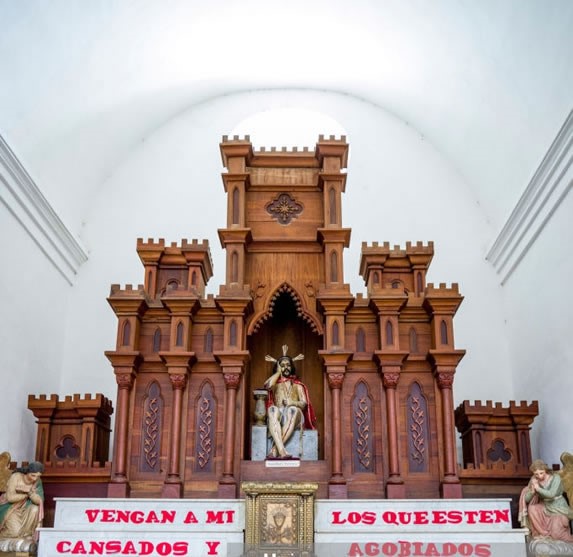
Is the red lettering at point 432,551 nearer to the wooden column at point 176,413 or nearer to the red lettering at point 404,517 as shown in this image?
the red lettering at point 404,517

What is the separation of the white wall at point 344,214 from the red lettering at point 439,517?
508cm

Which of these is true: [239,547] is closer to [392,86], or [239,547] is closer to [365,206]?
[365,206]

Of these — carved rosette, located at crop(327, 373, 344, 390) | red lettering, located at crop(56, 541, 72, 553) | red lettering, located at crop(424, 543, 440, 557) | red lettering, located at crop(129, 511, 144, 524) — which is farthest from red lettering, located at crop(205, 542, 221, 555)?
carved rosette, located at crop(327, 373, 344, 390)

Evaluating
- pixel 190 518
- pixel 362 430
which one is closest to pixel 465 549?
pixel 362 430

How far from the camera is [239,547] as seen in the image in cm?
1187

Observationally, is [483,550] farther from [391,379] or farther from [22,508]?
[22,508]

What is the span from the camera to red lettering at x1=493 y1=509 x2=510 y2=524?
40.2 feet

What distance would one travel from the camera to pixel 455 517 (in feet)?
40.2

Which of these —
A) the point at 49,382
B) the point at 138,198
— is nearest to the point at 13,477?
the point at 49,382

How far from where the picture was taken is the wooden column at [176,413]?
13086 millimetres

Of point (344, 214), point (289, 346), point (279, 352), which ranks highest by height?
point (344, 214)

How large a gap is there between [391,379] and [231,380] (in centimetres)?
245

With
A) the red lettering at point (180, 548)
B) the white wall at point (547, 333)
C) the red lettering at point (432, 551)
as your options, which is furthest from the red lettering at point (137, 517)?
the white wall at point (547, 333)

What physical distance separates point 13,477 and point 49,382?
463 centimetres
